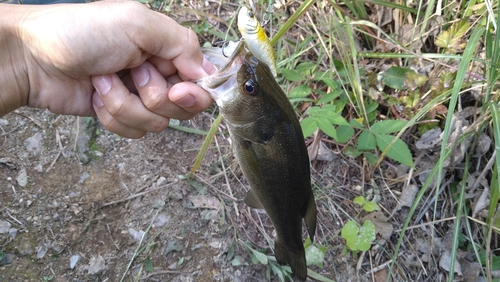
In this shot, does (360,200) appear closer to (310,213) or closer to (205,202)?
(310,213)

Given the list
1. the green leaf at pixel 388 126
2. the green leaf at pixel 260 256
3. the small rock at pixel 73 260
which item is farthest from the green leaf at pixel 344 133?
the small rock at pixel 73 260

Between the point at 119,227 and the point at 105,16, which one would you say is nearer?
the point at 105,16

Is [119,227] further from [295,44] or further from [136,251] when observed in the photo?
[295,44]

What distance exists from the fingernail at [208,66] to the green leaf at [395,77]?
63.3 inches

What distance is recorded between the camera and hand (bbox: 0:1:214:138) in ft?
5.54

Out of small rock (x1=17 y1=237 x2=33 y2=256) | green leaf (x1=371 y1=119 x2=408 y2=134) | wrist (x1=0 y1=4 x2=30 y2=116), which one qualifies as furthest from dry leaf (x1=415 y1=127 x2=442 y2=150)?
small rock (x1=17 y1=237 x2=33 y2=256)

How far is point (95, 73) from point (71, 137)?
4.00 feet

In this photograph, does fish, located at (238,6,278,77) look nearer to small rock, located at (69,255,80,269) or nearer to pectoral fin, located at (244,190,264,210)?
pectoral fin, located at (244,190,264,210)

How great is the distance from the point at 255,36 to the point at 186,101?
0.46 metres

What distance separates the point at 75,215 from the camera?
8.31ft

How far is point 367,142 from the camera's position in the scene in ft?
8.39

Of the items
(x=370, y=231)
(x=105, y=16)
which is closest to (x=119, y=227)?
(x=105, y=16)

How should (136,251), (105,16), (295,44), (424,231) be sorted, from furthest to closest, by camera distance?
(295,44) < (424,231) < (136,251) < (105,16)

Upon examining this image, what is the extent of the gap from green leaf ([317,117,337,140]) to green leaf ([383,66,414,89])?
2.86 feet
